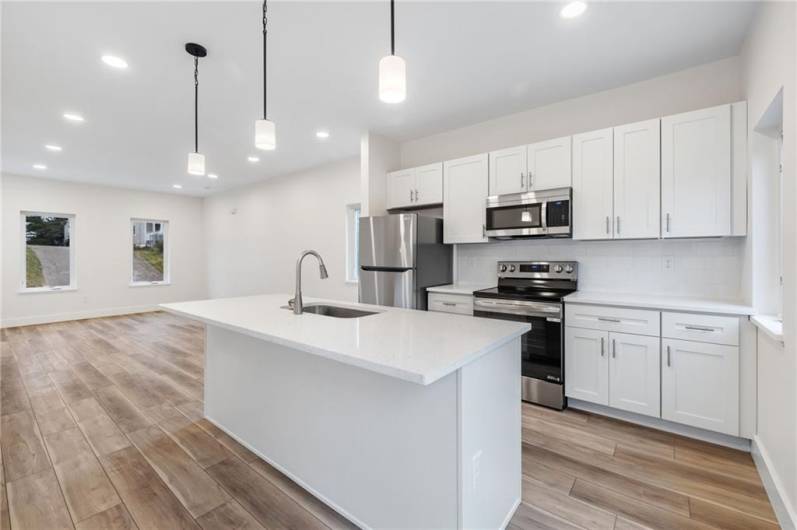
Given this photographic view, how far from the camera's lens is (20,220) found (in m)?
6.17

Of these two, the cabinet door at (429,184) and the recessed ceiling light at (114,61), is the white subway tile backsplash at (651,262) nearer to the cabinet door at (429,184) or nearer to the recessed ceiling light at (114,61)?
the cabinet door at (429,184)

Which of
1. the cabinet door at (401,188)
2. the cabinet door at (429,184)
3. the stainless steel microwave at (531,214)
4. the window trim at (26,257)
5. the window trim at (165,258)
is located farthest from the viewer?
the window trim at (165,258)

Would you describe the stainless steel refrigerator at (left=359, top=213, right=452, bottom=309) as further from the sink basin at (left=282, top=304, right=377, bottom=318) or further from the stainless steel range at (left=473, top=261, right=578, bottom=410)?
the sink basin at (left=282, top=304, right=377, bottom=318)

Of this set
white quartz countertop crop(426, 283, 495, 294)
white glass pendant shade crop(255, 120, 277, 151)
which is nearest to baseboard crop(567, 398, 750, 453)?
white quartz countertop crop(426, 283, 495, 294)

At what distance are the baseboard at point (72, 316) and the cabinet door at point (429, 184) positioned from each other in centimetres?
694

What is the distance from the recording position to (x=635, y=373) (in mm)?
2539

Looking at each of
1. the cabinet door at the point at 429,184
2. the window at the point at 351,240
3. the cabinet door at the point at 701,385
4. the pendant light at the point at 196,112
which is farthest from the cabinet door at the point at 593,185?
the window at the point at 351,240

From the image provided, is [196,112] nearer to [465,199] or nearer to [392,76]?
[392,76]

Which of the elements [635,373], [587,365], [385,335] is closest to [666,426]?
[635,373]

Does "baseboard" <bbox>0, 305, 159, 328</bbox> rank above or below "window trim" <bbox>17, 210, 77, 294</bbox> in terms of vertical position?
below

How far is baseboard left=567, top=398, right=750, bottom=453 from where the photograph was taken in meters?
2.27

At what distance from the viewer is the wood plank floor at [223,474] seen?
168 centimetres

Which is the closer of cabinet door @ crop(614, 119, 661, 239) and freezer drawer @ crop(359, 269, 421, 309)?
cabinet door @ crop(614, 119, 661, 239)

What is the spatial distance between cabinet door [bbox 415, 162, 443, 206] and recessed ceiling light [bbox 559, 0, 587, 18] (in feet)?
5.93
